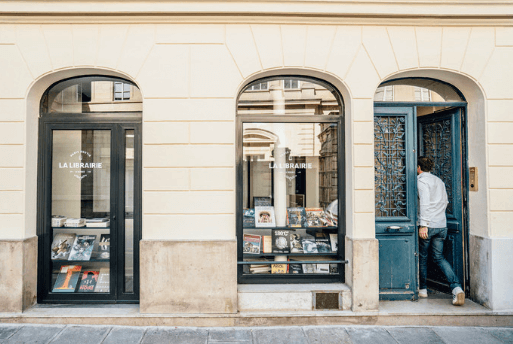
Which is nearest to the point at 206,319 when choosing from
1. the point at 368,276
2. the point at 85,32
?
the point at 368,276

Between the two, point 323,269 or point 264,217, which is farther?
point 264,217

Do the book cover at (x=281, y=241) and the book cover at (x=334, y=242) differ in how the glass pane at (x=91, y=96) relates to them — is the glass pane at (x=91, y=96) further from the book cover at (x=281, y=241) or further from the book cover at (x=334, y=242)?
the book cover at (x=334, y=242)

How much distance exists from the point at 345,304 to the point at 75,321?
366 cm

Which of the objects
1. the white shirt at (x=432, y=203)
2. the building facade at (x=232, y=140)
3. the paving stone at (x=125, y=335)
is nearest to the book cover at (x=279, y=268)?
the building facade at (x=232, y=140)

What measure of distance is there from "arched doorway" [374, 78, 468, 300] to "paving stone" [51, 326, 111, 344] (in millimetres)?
3885

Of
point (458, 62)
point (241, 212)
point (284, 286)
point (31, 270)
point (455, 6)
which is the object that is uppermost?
point (455, 6)

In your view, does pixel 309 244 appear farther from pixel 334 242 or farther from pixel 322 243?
pixel 334 242

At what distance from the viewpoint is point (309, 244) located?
4922 mm

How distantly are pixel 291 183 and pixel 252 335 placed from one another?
86.0 inches

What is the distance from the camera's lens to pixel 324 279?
4.73 m

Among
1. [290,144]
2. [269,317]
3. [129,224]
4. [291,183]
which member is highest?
[290,144]

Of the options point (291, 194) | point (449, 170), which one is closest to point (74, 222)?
point (291, 194)

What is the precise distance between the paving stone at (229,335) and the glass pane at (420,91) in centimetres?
396

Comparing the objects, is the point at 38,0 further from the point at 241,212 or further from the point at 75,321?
the point at 75,321
